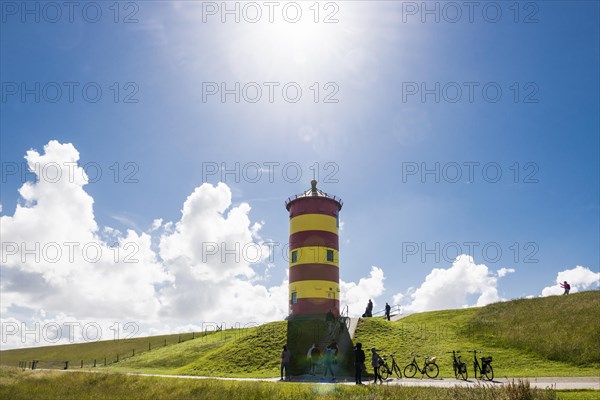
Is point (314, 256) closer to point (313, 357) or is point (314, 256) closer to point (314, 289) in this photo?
point (314, 289)

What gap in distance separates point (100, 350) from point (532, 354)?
67.3m

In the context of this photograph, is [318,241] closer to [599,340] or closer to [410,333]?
[410,333]

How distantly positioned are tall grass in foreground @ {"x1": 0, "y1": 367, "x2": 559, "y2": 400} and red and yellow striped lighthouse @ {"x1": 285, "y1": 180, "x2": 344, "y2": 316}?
16404 millimetres

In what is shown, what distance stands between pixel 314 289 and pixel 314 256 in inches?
101

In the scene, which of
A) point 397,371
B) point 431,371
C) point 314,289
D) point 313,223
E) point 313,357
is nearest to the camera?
point 431,371

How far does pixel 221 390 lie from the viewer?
17766mm

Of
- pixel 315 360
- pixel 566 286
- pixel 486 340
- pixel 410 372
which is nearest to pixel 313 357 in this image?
pixel 315 360

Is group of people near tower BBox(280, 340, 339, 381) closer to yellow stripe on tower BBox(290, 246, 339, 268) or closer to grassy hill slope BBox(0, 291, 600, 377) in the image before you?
grassy hill slope BBox(0, 291, 600, 377)

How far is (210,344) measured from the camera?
1895 inches

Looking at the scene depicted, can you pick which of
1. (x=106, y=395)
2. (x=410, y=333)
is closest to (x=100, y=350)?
(x=410, y=333)

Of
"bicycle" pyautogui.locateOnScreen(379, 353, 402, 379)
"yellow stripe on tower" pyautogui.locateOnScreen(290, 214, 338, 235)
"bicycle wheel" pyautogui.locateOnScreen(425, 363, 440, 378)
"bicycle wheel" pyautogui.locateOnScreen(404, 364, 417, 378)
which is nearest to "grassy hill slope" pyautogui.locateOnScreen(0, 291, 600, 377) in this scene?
"bicycle wheel" pyautogui.locateOnScreen(425, 363, 440, 378)

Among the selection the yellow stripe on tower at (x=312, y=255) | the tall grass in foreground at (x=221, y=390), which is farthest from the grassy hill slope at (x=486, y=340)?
the tall grass in foreground at (x=221, y=390)

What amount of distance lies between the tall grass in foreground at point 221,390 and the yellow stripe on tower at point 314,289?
16.3 meters

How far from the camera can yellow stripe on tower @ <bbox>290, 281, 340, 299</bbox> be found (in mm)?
37281
